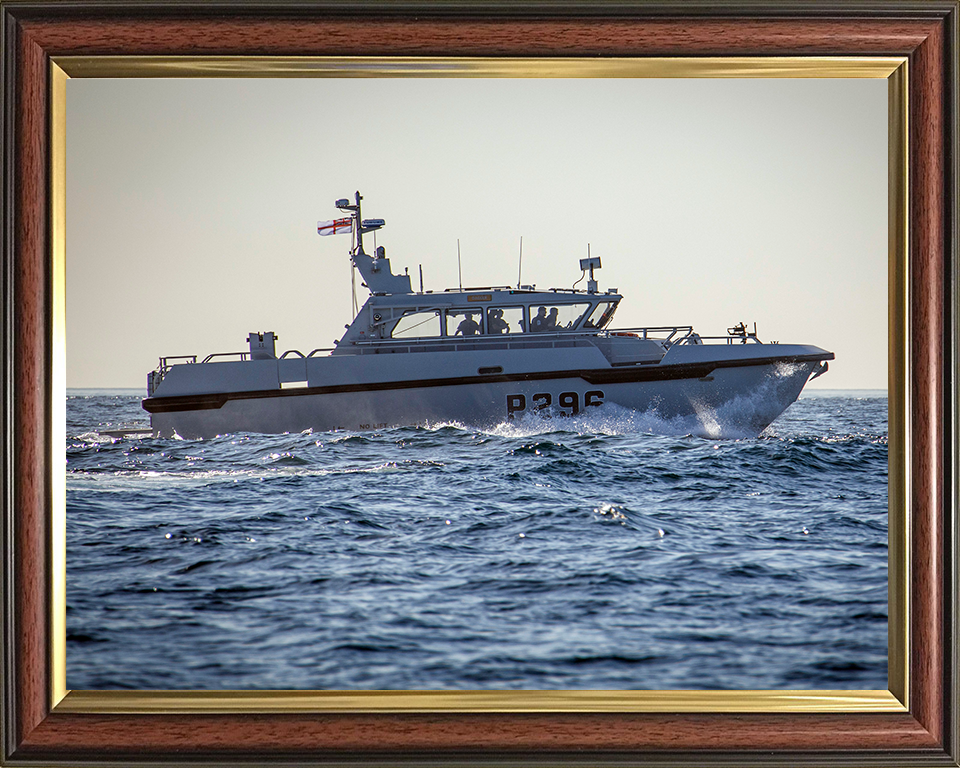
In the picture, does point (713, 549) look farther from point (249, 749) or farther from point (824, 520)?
point (249, 749)

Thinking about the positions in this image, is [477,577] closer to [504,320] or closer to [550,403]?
[504,320]

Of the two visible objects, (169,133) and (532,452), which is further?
(532,452)

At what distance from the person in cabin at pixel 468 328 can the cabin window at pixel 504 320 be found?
4.4 inches

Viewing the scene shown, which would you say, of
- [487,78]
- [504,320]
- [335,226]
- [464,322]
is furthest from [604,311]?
[464,322]

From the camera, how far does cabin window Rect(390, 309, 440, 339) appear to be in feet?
23.4

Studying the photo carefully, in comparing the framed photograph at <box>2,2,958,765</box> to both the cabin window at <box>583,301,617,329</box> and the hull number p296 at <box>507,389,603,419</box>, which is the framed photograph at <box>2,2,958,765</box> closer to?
the cabin window at <box>583,301,617,329</box>

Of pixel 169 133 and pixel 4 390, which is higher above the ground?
pixel 169 133

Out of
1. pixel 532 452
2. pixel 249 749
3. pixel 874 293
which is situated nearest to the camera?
pixel 249 749

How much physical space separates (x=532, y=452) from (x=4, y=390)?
9.16ft

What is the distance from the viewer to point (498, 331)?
7.17 meters

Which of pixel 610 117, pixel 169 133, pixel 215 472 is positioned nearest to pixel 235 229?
pixel 169 133

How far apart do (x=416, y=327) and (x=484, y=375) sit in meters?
0.81

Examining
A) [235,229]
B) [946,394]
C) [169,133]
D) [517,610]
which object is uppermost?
[169,133]

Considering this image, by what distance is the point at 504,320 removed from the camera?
6.72 meters
